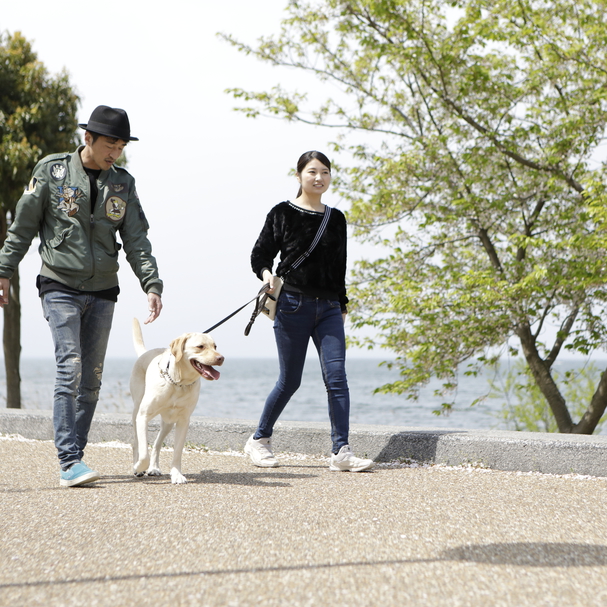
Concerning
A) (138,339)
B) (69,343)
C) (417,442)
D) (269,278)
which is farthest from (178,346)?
(417,442)

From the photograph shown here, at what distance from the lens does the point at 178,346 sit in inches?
185

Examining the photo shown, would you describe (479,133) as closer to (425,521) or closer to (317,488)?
(317,488)

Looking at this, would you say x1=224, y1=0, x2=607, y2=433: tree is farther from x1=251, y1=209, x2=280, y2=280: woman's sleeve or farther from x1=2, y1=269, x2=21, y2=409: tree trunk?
x1=2, y1=269, x2=21, y2=409: tree trunk

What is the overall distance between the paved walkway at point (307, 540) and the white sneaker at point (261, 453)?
0.41 metres

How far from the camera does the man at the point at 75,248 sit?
4535 millimetres

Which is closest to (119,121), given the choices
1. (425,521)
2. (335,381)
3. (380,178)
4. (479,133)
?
(335,381)

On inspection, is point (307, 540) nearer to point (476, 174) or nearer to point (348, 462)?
point (348, 462)

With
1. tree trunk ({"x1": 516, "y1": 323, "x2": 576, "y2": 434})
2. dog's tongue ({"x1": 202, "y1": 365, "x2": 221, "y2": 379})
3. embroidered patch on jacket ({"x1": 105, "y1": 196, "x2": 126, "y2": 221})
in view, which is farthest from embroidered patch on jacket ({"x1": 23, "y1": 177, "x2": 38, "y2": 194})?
tree trunk ({"x1": 516, "y1": 323, "x2": 576, "y2": 434})

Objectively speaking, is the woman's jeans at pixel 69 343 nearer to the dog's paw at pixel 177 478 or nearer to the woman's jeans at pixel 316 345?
the dog's paw at pixel 177 478

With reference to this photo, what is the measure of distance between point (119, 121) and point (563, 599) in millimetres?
3707

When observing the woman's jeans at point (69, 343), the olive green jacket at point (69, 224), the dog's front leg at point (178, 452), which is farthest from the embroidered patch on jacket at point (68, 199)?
the dog's front leg at point (178, 452)

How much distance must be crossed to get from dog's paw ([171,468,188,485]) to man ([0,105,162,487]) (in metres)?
0.52

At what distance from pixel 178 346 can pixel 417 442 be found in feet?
6.99

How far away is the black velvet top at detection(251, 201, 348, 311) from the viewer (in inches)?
207
